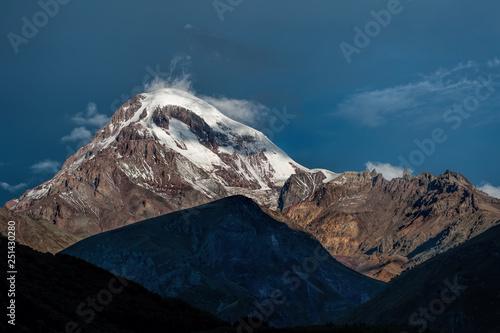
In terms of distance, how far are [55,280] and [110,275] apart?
1112cm

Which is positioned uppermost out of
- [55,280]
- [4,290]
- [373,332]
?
[55,280]

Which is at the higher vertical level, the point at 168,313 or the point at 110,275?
the point at 110,275

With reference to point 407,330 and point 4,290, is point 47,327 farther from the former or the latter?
point 407,330

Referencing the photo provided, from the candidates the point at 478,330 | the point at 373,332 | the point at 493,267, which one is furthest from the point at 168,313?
the point at 493,267

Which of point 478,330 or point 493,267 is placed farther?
point 493,267

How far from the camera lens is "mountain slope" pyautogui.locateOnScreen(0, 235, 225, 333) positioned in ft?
220

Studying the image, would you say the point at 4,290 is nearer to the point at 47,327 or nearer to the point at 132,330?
the point at 47,327

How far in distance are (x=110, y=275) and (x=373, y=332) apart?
39.4 metres

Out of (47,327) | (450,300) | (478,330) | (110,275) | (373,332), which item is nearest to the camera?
(47,327)

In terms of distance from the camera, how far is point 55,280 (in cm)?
8262

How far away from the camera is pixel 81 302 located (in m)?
78.3

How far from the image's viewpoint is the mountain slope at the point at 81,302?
220ft

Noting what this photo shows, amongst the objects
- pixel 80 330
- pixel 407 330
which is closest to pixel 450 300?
pixel 407 330

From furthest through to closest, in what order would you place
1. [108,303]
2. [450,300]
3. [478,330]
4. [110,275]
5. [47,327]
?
[450,300], [478,330], [110,275], [108,303], [47,327]
